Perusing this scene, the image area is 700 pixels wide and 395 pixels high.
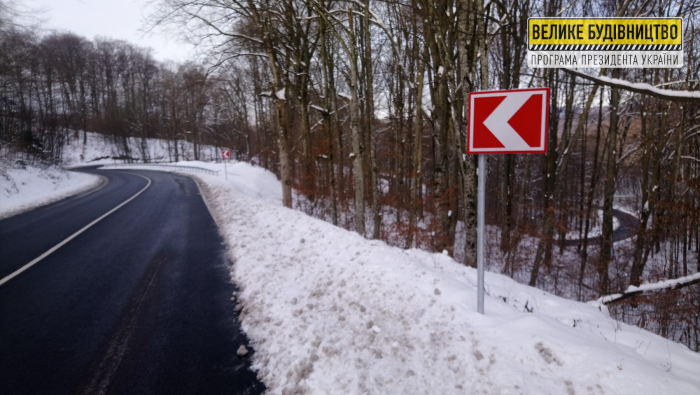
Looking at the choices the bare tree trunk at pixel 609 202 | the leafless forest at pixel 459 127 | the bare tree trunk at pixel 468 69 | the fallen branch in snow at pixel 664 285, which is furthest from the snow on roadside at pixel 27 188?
the bare tree trunk at pixel 609 202

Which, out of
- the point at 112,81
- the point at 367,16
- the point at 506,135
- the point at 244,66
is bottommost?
the point at 506,135

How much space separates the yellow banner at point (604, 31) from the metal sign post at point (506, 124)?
140 inches

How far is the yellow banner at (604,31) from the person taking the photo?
6027 millimetres

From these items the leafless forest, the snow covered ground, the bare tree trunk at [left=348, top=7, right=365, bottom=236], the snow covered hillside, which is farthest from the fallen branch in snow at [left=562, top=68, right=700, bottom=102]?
the snow covered hillside

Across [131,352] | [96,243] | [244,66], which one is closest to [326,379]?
[131,352]

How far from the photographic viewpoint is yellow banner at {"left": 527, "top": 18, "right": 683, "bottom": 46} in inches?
237

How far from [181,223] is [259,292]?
260 inches

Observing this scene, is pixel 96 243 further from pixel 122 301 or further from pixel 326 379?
pixel 326 379

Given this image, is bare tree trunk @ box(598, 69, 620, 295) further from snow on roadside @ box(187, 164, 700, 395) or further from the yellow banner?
snow on roadside @ box(187, 164, 700, 395)

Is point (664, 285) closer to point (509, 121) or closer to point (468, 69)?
point (509, 121)

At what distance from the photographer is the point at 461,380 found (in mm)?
2822

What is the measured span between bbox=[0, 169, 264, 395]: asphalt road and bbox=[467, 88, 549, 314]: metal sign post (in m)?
3.00

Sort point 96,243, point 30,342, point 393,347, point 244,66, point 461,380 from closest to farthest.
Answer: point 461,380 < point 393,347 < point 30,342 < point 96,243 < point 244,66

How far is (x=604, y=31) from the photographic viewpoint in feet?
21.4
